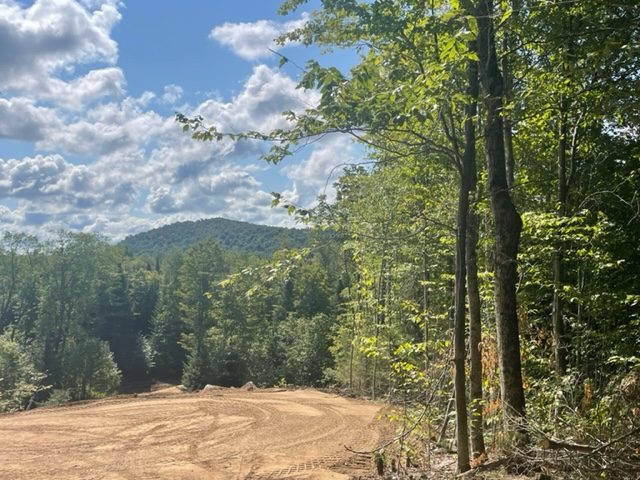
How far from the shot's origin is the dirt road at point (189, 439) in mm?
11664

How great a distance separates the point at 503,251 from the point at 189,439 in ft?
40.1

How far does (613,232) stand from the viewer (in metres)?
9.53

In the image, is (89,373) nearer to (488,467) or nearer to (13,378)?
(13,378)

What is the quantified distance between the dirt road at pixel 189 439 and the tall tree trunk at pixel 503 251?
5.87 meters

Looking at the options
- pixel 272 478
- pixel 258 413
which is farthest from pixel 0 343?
pixel 272 478

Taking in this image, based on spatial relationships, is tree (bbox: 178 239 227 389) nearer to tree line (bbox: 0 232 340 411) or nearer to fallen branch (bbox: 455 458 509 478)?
tree line (bbox: 0 232 340 411)

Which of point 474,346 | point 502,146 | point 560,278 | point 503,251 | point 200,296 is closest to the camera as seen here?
point 503,251

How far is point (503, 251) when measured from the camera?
230 inches

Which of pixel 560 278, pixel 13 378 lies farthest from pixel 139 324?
pixel 560 278

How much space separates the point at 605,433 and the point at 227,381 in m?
41.6

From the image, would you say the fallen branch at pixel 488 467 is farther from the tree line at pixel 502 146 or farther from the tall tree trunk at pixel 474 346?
the tall tree trunk at pixel 474 346

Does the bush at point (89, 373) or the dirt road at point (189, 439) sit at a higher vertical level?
the dirt road at point (189, 439)

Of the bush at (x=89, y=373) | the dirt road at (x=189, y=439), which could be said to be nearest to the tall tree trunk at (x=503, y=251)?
the dirt road at (x=189, y=439)

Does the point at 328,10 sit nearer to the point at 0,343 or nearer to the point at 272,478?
the point at 272,478
